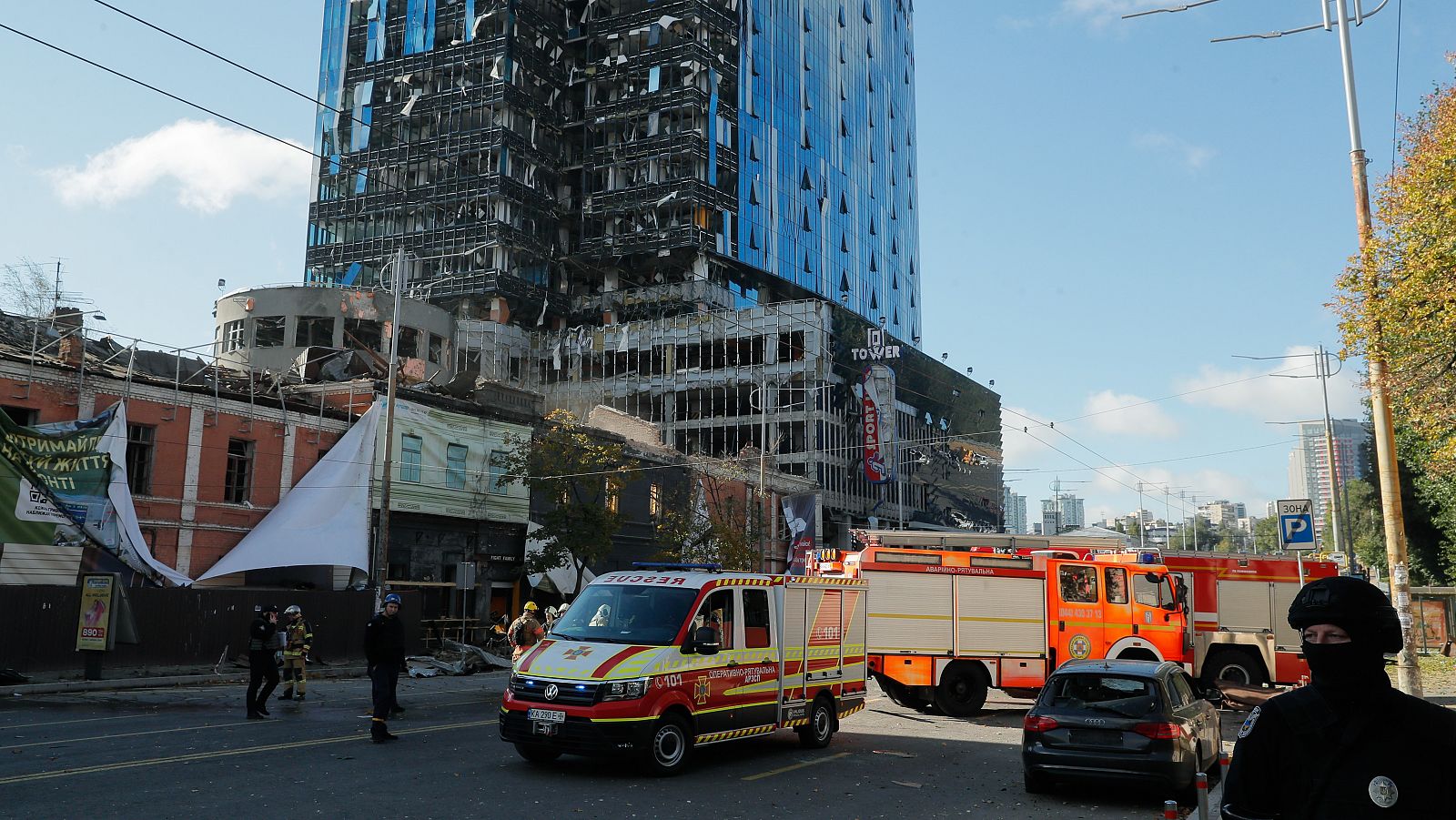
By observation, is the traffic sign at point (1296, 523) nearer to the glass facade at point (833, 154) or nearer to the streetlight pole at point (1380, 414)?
the streetlight pole at point (1380, 414)

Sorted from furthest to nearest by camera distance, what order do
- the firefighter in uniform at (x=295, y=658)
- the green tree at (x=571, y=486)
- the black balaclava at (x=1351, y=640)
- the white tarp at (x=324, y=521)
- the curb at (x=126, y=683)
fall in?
1. the green tree at (x=571, y=486)
2. the white tarp at (x=324, y=521)
3. the curb at (x=126, y=683)
4. the firefighter in uniform at (x=295, y=658)
5. the black balaclava at (x=1351, y=640)

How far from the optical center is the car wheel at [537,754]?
12062mm

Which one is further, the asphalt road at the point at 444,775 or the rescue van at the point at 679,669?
the rescue van at the point at 679,669

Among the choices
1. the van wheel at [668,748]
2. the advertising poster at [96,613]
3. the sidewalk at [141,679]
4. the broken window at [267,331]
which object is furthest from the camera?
the broken window at [267,331]

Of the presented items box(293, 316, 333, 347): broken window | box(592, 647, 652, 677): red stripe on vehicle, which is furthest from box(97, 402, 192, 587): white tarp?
box(293, 316, 333, 347): broken window

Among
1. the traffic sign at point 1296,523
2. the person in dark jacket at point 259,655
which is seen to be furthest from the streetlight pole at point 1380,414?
the person in dark jacket at point 259,655

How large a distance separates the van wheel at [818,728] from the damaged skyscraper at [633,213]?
6221 centimetres

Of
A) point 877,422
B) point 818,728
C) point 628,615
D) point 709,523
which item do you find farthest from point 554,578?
point 877,422

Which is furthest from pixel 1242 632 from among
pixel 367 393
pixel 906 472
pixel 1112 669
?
pixel 906 472

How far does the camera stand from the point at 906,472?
90312 mm

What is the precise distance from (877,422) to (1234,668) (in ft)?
170

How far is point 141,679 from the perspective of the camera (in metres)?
23.6

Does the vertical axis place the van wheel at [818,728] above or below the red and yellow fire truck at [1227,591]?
below

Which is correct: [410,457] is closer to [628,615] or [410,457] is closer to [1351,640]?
[628,615]
